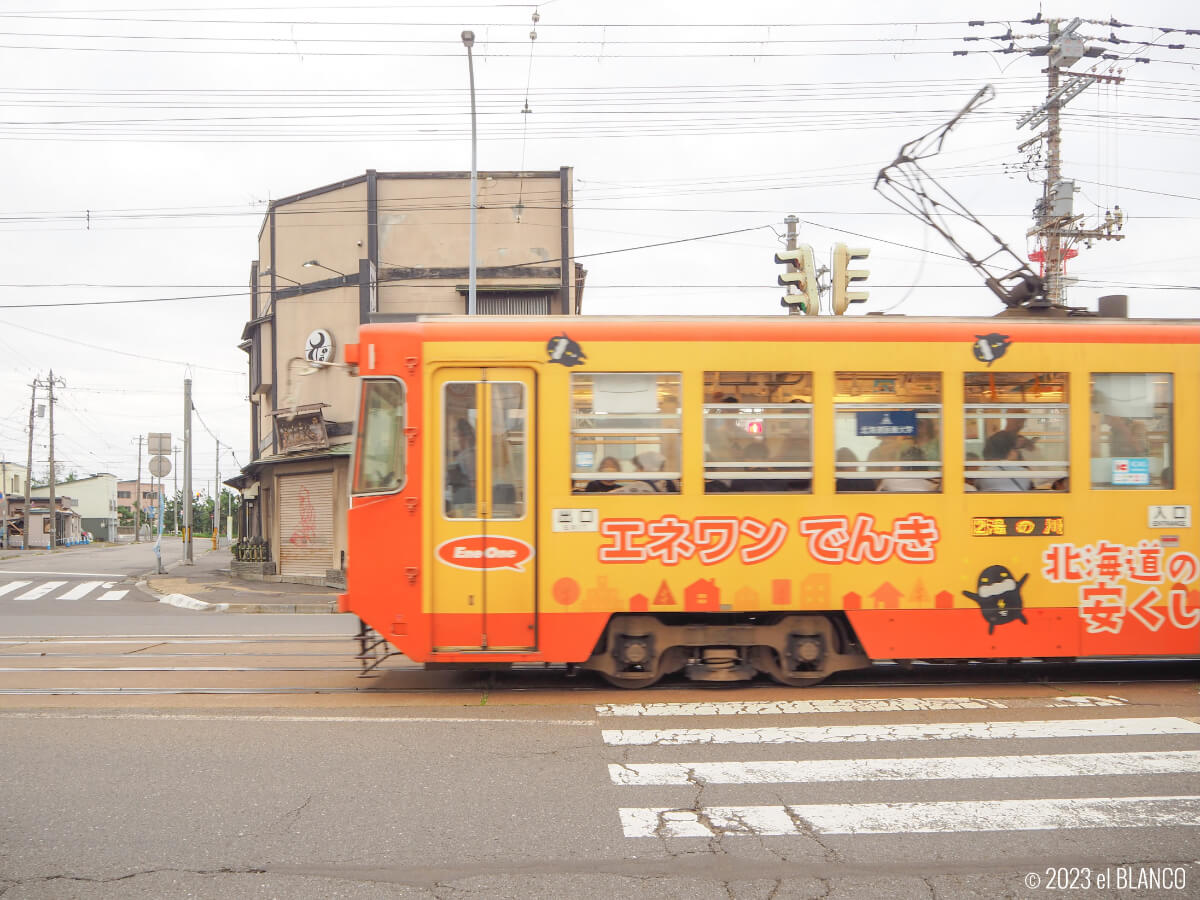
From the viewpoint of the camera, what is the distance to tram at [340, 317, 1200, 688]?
7.24 m

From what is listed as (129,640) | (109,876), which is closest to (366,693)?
(109,876)

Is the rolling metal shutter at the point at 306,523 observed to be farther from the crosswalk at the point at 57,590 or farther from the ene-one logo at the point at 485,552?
the ene-one logo at the point at 485,552

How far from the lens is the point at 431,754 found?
5.78 meters

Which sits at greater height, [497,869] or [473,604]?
[473,604]

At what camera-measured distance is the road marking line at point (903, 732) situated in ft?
20.0

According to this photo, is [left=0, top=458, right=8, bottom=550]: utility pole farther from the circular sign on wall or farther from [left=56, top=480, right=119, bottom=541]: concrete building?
the circular sign on wall

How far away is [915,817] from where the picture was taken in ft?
15.3

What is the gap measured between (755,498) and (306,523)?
18257 mm

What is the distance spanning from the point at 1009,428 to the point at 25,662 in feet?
34.5

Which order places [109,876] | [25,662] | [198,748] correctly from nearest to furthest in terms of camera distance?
1. [109,876]
2. [198,748]
3. [25,662]

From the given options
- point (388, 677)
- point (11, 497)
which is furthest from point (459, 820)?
point (11, 497)

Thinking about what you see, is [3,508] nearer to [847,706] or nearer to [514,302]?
[514,302]

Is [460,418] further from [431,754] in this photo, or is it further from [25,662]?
[25,662]

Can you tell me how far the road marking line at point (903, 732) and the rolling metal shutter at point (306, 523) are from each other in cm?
1775
